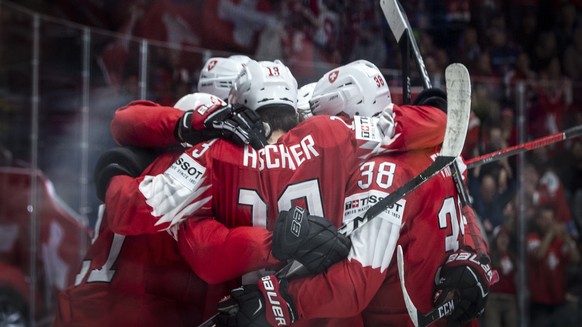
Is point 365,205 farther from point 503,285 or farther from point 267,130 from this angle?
point 503,285

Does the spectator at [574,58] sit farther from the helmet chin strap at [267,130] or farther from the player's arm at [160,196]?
the player's arm at [160,196]

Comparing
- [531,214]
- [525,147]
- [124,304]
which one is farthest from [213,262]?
[531,214]

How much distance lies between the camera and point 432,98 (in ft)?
4.07

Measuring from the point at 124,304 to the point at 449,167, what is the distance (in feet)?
1.90

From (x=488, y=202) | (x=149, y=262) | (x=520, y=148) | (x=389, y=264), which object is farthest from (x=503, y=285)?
(x=149, y=262)

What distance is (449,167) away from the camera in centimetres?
126

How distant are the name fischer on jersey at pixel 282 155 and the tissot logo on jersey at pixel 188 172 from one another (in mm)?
68

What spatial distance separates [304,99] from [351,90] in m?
0.07

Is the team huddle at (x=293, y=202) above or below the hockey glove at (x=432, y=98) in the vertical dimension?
below

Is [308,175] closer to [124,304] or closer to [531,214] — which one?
[124,304]

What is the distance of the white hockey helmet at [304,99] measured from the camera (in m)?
1.29

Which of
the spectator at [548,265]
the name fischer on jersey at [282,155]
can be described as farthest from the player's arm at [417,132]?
the spectator at [548,265]

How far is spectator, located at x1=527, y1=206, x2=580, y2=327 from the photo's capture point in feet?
5.66

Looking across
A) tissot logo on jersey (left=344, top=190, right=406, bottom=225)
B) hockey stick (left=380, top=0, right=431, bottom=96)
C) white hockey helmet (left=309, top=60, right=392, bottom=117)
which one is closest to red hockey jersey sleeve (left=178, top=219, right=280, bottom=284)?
tissot logo on jersey (left=344, top=190, right=406, bottom=225)
